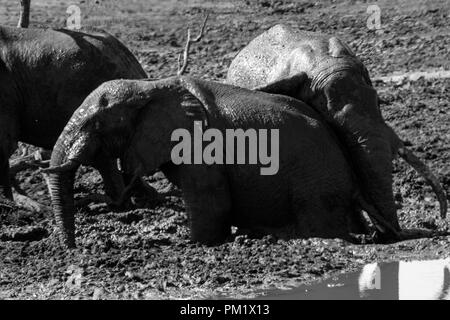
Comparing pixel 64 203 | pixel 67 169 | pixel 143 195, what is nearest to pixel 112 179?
pixel 143 195

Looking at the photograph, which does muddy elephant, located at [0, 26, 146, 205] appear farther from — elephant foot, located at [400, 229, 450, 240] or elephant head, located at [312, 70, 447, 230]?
elephant foot, located at [400, 229, 450, 240]

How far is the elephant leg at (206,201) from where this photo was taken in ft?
45.7

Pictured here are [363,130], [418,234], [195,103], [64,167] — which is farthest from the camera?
[418,234]

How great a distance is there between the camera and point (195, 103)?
46.0 ft

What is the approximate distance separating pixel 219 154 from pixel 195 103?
1.52 ft

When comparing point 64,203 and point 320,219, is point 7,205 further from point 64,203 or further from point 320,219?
point 320,219

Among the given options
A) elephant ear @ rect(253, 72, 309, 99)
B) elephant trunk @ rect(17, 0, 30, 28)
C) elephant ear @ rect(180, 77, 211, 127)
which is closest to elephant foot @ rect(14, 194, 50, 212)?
elephant trunk @ rect(17, 0, 30, 28)

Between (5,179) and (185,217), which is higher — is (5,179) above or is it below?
above

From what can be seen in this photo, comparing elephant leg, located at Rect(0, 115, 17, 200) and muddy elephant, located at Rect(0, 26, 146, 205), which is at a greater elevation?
muddy elephant, located at Rect(0, 26, 146, 205)

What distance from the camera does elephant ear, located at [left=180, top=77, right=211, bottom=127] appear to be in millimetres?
13992

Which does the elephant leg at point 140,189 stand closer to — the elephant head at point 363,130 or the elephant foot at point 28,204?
the elephant foot at point 28,204

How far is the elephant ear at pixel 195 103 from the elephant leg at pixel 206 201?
1.36 ft
